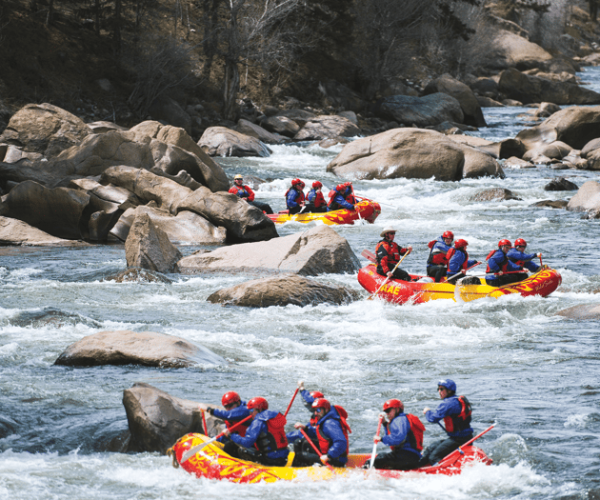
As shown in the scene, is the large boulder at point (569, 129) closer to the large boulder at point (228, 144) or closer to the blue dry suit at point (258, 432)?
the large boulder at point (228, 144)

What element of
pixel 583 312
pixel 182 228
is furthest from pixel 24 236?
pixel 583 312

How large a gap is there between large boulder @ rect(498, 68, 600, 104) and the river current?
30.7m

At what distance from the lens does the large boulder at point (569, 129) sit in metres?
27.3

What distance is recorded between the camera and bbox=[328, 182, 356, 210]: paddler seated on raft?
1753cm

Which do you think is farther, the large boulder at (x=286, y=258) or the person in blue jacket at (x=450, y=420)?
the large boulder at (x=286, y=258)

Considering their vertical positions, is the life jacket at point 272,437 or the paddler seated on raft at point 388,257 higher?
the paddler seated on raft at point 388,257

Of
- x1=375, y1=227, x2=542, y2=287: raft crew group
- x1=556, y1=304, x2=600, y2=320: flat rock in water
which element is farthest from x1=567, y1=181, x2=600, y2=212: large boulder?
x1=556, y1=304, x2=600, y2=320: flat rock in water

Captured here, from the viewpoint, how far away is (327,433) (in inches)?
233

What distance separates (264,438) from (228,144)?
71.9 ft

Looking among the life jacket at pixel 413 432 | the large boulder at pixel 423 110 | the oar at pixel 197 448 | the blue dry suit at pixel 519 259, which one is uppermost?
the large boulder at pixel 423 110

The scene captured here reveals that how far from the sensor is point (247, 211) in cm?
1531

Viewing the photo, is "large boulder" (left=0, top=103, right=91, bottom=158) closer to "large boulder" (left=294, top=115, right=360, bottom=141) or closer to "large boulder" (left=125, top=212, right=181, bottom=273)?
"large boulder" (left=125, top=212, right=181, bottom=273)

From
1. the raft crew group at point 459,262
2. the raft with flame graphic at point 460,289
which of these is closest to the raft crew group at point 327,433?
the raft with flame graphic at point 460,289

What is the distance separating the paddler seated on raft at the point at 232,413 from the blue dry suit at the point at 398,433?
45.8 inches
